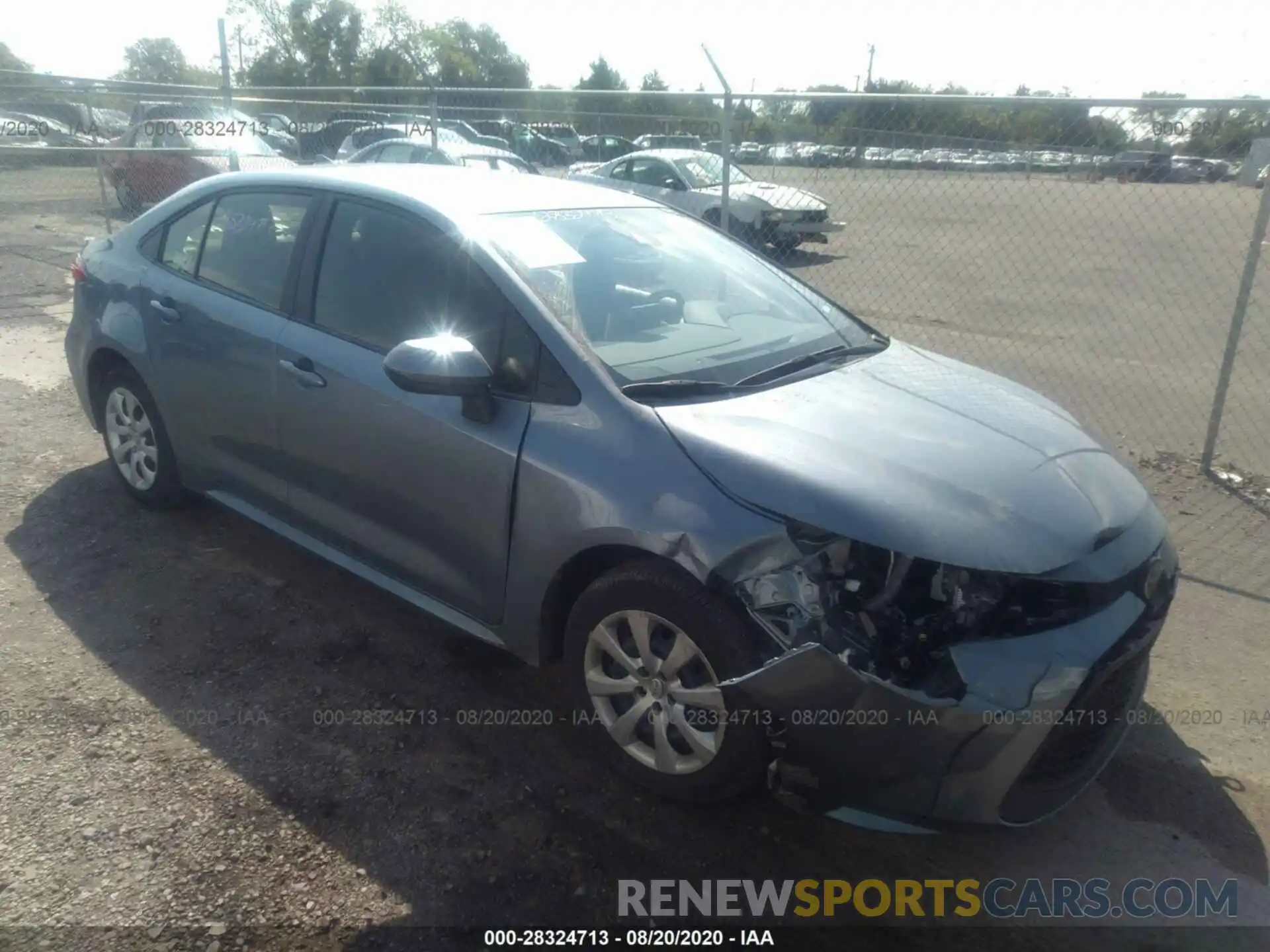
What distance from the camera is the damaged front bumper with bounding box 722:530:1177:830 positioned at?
7.77ft

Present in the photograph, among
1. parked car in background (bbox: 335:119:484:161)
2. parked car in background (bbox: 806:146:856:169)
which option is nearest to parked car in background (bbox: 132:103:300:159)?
parked car in background (bbox: 335:119:484:161)

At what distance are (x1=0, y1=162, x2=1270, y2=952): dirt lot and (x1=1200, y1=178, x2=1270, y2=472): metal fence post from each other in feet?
1.36

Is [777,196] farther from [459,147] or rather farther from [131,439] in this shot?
[131,439]

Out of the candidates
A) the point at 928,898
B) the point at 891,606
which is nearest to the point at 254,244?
the point at 891,606

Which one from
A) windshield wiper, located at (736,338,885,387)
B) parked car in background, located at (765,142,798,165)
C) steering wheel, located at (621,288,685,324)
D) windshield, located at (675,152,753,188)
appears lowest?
windshield wiper, located at (736,338,885,387)

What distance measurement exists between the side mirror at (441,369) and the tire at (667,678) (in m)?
0.71

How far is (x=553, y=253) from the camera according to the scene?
11.1 ft

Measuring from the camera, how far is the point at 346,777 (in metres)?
3.02

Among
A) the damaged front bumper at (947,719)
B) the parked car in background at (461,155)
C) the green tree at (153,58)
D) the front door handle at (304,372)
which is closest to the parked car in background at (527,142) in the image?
the parked car in background at (461,155)

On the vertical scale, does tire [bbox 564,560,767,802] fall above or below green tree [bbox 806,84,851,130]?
below

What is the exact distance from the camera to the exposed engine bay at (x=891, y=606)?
2.40 meters

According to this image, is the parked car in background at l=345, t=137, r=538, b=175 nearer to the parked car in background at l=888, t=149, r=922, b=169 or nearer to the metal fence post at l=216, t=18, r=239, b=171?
the metal fence post at l=216, t=18, r=239, b=171

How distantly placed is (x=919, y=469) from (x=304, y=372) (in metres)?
2.24

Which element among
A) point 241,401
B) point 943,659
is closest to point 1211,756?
point 943,659
